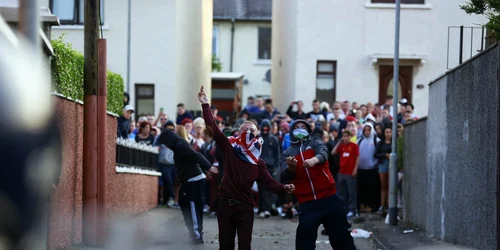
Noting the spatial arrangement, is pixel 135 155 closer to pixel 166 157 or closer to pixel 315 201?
pixel 166 157

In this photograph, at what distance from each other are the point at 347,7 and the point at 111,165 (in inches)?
662

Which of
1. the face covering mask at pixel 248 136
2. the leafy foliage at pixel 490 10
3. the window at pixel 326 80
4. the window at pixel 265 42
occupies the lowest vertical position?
the face covering mask at pixel 248 136

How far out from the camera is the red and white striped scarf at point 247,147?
539 inches

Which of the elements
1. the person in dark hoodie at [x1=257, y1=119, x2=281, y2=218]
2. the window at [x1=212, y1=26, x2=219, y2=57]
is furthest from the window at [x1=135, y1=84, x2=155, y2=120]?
the window at [x1=212, y1=26, x2=219, y2=57]

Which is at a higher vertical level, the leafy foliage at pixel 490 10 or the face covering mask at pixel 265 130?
the leafy foliage at pixel 490 10

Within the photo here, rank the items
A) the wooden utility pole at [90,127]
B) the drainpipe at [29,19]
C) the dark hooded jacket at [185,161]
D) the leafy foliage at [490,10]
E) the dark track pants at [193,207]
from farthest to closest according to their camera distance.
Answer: the dark hooded jacket at [185,161], the dark track pants at [193,207], the wooden utility pole at [90,127], the leafy foliage at [490,10], the drainpipe at [29,19]

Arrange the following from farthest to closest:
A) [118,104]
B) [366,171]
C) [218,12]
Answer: [218,12]
[366,171]
[118,104]

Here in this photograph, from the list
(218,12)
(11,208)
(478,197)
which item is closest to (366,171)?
(478,197)

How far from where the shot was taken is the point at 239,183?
13.5 meters

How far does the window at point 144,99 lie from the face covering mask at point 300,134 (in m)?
22.6

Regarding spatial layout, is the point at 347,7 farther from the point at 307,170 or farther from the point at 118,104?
the point at 307,170

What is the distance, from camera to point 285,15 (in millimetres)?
38094

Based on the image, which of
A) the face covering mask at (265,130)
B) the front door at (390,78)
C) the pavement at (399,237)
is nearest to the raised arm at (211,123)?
the pavement at (399,237)

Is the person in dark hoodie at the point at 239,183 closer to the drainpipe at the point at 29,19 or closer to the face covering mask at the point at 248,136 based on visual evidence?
the face covering mask at the point at 248,136
